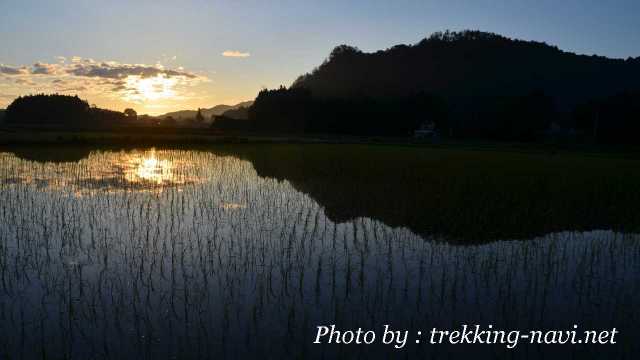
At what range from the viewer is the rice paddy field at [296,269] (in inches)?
243

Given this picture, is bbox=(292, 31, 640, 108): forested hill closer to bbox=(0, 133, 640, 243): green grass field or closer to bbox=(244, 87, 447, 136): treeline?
bbox=(244, 87, 447, 136): treeline

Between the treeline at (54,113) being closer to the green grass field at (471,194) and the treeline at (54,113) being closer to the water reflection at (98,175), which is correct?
the water reflection at (98,175)

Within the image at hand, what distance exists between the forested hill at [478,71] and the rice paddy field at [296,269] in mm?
113892

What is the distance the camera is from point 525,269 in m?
9.34

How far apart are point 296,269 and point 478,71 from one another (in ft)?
518

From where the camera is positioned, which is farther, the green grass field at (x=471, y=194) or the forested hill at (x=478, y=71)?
the forested hill at (x=478, y=71)

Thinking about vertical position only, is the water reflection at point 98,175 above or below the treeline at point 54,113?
below

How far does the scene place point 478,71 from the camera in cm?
15238

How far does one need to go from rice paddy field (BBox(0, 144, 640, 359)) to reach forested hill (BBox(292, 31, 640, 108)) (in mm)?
113892

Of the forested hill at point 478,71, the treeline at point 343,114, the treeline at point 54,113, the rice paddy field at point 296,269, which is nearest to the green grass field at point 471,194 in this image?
the rice paddy field at point 296,269

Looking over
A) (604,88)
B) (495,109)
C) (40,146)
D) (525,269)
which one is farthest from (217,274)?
(604,88)

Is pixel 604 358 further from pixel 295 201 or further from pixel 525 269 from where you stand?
pixel 295 201

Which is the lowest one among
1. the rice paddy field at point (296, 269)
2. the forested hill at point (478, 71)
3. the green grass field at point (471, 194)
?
the rice paddy field at point (296, 269)

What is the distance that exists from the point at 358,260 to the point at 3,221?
1036 centimetres
